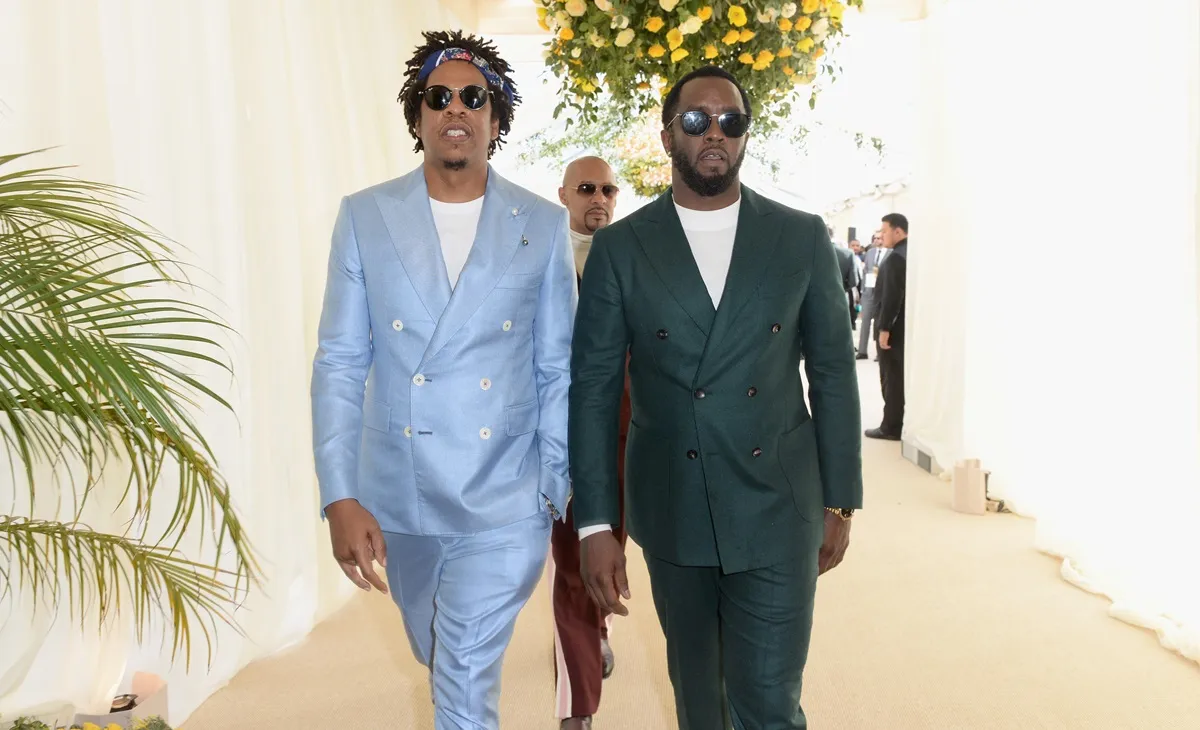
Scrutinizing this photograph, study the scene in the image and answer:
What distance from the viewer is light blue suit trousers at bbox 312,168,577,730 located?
2.48m

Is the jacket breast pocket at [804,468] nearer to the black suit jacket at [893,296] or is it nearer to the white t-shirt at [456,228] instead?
the white t-shirt at [456,228]

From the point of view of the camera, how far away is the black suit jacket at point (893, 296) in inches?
388

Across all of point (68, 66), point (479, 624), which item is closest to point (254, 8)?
point (68, 66)

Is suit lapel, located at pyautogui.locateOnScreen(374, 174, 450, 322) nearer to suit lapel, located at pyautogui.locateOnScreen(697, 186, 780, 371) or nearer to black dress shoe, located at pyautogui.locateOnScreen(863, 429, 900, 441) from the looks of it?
suit lapel, located at pyautogui.locateOnScreen(697, 186, 780, 371)

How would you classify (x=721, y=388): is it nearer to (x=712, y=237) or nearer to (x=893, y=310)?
(x=712, y=237)

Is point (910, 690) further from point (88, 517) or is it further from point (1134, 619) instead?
point (88, 517)

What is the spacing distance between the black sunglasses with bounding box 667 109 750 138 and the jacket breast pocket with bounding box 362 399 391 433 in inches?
36.8

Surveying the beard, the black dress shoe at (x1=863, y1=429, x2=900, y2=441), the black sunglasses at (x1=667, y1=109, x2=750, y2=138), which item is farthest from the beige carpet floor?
the black dress shoe at (x1=863, y1=429, x2=900, y2=441)

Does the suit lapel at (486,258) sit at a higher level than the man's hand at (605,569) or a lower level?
higher

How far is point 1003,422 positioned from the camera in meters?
7.20

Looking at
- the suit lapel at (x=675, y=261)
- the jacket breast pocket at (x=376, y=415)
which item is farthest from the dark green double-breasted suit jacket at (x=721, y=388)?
the jacket breast pocket at (x=376, y=415)

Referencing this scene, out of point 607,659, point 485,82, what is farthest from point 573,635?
point 485,82

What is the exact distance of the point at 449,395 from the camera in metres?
2.49

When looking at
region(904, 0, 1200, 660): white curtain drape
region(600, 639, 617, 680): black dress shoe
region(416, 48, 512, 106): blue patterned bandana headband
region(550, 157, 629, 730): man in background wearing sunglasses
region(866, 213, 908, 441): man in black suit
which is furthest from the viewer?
region(866, 213, 908, 441): man in black suit
